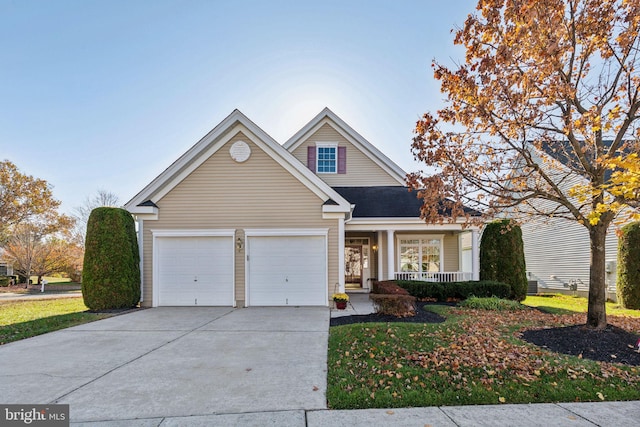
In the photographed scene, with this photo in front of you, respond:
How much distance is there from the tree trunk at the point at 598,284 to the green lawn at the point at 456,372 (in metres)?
1.15

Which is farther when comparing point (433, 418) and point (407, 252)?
point (407, 252)

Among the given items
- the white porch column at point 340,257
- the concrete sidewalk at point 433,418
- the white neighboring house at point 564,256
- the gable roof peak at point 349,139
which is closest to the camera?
the concrete sidewalk at point 433,418

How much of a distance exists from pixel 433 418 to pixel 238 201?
9187mm

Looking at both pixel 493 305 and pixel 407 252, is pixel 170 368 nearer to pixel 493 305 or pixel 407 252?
pixel 493 305

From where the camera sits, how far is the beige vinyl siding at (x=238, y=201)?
11281mm

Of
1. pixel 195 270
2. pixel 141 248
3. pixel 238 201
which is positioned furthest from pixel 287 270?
pixel 141 248

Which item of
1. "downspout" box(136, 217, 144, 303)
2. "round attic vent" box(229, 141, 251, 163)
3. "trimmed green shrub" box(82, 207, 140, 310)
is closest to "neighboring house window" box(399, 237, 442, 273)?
"round attic vent" box(229, 141, 251, 163)

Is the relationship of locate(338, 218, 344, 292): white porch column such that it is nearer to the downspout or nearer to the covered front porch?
the covered front porch

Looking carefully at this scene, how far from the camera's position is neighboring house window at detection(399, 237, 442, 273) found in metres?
15.3

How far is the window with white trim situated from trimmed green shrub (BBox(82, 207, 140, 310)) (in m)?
8.57

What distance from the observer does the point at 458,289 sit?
12.2 metres

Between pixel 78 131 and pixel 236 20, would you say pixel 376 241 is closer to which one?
pixel 236 20

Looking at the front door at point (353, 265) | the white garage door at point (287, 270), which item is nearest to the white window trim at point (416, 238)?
the front door at point (353, 265)

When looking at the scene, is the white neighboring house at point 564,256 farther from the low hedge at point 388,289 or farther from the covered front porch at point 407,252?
the low hedge at point 388,289
